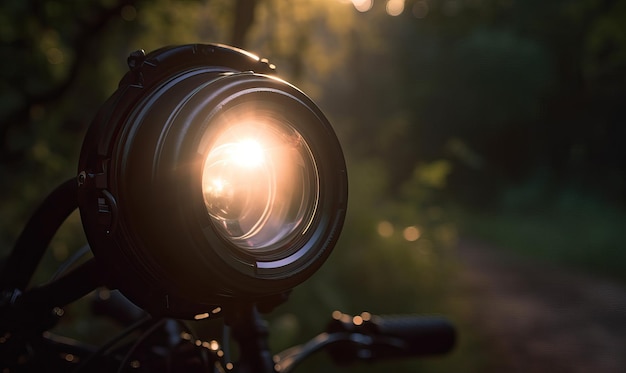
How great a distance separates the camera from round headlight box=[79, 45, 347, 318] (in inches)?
47.4

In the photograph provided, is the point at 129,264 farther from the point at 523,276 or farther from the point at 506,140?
the point at 506,140

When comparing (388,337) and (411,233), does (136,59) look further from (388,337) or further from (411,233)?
(411,233)

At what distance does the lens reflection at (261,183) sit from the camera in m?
1.38

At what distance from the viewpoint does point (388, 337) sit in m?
2.04

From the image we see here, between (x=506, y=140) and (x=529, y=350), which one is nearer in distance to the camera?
(x=529, y=350)

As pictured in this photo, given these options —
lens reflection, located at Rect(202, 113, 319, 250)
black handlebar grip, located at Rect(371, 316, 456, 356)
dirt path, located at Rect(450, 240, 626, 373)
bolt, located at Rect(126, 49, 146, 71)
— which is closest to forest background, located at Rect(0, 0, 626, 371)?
dirt path, located at Rect(450, 240, 626, 373)

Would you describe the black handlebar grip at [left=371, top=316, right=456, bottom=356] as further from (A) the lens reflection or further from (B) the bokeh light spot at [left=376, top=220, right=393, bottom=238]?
(B) the bokeh light spot at [left=376, top=220, right=393, bottom=238]

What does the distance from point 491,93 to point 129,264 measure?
758 inches

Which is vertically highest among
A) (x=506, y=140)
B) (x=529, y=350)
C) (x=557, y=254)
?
(x=506, y=140)

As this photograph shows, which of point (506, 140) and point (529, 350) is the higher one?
point (506, 140)

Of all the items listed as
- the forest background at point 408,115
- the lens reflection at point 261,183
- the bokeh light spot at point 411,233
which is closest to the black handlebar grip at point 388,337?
the lens reflection at point 261,183

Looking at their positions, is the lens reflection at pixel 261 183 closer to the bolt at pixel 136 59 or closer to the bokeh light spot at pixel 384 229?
the bolt at pixel 136 59

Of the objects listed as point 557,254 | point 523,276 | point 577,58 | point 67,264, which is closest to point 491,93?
point 577,58

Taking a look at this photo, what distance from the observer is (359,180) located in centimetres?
862
